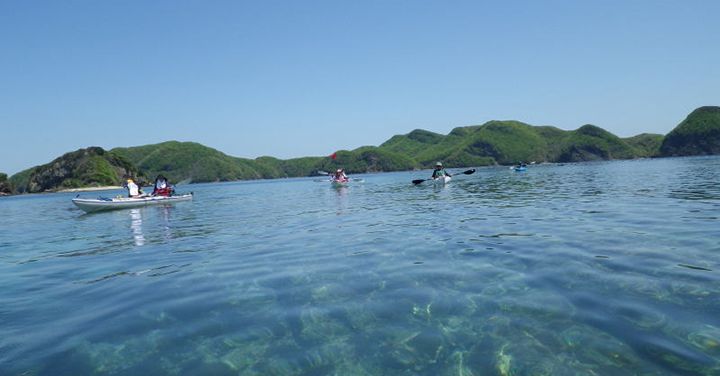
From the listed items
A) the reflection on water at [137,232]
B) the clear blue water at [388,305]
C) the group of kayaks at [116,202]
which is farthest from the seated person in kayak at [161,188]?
the clear blue water at [388,305]

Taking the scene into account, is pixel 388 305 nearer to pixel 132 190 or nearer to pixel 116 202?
pixel 116 202

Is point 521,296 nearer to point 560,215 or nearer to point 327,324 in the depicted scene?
point 327,324

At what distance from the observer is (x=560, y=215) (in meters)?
22.6

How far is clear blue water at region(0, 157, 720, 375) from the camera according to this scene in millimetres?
6555

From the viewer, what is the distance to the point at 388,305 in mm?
9203

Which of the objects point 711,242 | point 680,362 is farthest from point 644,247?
point 680,362

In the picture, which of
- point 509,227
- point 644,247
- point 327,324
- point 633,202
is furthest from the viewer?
point 633,202

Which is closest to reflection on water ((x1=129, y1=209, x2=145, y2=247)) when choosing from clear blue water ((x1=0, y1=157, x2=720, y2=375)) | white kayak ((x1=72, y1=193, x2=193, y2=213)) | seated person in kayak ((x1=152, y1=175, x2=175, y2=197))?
clear blue water ((x1=0, y1=157, x2=720, y2=375))

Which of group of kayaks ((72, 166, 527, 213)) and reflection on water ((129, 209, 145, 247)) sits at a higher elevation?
group of kayaks ((72, 166, 527, 213))

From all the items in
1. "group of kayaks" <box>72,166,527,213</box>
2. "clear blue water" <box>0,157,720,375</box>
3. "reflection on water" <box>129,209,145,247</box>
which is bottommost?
"reflection on water" <box>129,209,145,247</box>

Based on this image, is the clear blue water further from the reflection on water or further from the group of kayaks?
the group of kayaks

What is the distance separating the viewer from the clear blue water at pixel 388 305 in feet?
21.5

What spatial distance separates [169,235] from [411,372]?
2130 cm

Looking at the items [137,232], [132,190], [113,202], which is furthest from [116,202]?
[137,232]
